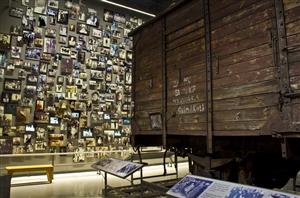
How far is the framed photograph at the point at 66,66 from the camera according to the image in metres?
8.73

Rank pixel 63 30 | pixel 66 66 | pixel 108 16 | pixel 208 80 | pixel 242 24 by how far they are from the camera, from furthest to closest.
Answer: pixel 108 16 < pixel 63 30 < pixel 66 66 < pixel 208 80 < pixel 242 24

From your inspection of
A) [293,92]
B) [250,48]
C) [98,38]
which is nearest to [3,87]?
[98,38]

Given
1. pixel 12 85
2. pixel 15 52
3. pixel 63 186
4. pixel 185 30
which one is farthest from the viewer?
pixel 15 52

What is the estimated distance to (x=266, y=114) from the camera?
292 cm

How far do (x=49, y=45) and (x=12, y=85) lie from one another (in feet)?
5.33

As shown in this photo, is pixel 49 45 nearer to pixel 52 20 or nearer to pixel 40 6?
pixel 52 20

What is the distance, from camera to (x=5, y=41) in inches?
313

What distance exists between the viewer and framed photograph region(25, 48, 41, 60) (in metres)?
8.23

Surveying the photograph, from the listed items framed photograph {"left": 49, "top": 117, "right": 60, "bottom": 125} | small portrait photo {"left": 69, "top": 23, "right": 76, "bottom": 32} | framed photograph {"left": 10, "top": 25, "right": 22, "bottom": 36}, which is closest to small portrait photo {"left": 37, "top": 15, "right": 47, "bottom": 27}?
framed photograph {"left": 10, "top": 25, "right": 22, "bottom": 36}

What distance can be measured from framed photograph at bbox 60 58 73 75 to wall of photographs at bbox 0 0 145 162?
3 centimetres

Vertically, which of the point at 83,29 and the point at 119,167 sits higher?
the point at 83,29

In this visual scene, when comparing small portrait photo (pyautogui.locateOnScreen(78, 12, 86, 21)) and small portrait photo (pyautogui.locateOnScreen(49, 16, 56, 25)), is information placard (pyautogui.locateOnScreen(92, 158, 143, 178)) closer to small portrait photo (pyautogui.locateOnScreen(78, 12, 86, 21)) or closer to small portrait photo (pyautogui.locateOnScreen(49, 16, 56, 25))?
small portrait photo (pyautogui.locateOnScreen(49, 16, 56, 25))

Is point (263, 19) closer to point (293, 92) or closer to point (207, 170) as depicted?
point (293, 92)

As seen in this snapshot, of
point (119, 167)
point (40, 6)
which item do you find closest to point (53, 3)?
point (40, 6)
